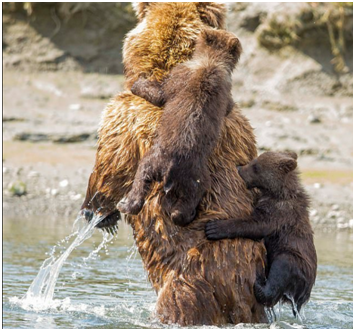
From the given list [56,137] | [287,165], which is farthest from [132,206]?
[56,137]

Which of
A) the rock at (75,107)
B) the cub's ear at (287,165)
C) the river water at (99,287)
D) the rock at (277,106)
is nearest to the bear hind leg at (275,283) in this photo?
the river water at (99,287)

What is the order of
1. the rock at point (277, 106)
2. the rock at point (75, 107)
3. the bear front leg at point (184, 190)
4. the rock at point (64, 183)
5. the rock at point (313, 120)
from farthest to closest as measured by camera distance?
the rock at point (277, 106), the rock at point (75, 107), the rock at point (313, 120), the rock at point (64, 183), the bear front leg at point (184, 190)

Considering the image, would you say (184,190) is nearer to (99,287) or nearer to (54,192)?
(99,287)

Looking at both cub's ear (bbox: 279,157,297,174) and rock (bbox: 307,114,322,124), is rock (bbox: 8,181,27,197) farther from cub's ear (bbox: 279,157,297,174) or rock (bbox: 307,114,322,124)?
cub's ear (bbox: 279,157,297,174)

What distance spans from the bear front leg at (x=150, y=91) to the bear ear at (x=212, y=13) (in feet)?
2.26

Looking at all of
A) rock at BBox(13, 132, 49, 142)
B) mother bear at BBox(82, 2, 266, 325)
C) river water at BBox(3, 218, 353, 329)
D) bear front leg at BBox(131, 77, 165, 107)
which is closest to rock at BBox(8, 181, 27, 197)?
river water at BBox(3, 218, 353, 329)

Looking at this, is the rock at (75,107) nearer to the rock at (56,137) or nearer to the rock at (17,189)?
the rock at (56,137)

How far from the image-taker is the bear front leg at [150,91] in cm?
611

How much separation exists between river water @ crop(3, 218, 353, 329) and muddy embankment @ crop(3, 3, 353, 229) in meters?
2.71

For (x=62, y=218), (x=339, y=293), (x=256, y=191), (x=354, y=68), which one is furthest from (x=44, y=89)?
(x=256, y=191)

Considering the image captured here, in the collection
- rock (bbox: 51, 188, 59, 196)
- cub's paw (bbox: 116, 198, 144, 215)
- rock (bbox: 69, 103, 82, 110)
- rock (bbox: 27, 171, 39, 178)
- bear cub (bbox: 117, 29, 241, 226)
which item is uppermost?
bear cub (bbox: 117, 29, 241, 226)

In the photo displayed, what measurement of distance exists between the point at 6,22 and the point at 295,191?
12150 mm

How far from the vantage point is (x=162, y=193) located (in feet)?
19.4

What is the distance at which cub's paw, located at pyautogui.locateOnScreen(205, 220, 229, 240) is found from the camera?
581cm
